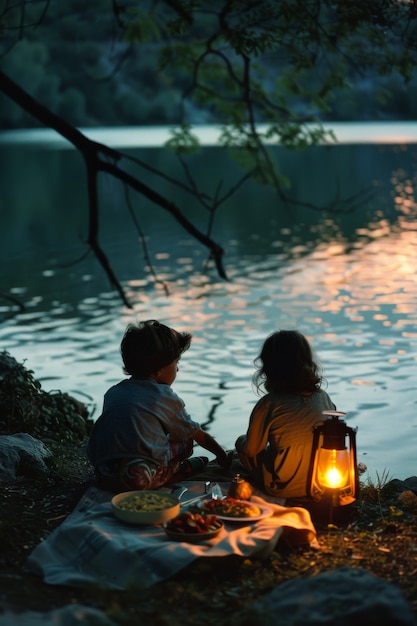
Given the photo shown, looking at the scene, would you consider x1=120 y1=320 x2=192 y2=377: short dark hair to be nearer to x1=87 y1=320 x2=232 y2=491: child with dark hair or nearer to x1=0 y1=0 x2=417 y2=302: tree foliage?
x1=87 y1=320 x2=232 y2=491: child with dark hair

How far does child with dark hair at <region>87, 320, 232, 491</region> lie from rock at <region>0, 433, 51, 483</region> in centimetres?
77

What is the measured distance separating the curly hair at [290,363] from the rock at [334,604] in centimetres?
156

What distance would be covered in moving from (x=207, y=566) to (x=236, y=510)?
1.55 ft

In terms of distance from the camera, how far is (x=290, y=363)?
538cm

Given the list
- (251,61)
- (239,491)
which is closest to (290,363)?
(239,491)

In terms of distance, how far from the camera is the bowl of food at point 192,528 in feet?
14.8

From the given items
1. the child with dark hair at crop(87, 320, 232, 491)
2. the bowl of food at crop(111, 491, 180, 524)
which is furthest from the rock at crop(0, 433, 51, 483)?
the bowl of food at crop(111, 491, 180, 524)

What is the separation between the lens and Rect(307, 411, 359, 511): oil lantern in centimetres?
514

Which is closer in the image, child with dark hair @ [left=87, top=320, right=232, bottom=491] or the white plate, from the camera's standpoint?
the white plate

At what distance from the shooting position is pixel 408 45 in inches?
309

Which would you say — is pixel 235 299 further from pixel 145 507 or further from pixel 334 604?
pixel 334 604

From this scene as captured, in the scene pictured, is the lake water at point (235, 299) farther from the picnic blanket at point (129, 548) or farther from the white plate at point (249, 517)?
the picnic blanket at point (129, 548)

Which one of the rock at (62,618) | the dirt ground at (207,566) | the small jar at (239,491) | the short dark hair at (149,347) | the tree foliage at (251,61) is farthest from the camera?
the tree foliage at (251,61)

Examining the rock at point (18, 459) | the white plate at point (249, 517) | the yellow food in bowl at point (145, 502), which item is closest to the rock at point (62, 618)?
the yellow food in bowl at point (145, 502)
